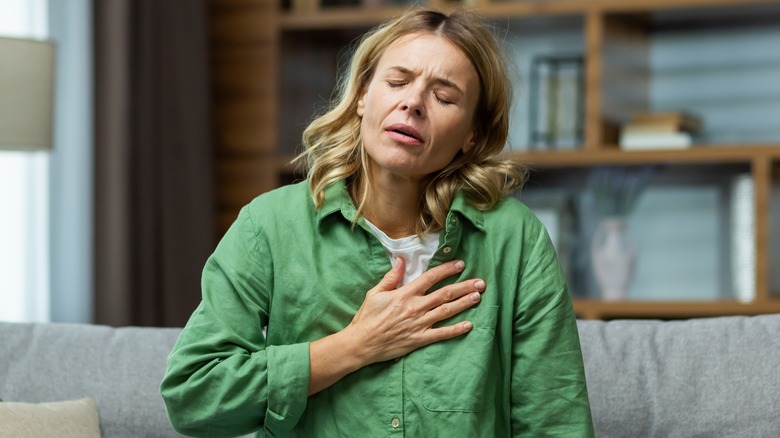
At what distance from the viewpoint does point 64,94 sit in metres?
2.95

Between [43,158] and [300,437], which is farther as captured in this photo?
[43,158]

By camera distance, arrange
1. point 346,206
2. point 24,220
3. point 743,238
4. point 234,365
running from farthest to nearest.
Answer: point 743,238 → point 24,220 → point 346,206 → point 234,365

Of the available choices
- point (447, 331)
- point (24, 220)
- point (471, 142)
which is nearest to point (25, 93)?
point (24, 220)

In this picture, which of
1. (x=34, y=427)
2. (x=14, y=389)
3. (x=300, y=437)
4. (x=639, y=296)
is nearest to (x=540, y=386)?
(x=300, y=437)

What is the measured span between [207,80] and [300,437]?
2087mm

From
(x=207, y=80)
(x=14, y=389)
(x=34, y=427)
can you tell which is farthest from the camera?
(x=207, y=80)

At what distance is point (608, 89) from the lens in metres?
3.29

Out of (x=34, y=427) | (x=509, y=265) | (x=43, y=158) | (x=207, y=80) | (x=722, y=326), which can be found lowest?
(x=34, y=427)

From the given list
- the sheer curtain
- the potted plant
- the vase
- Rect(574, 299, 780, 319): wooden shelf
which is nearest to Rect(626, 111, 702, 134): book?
the potted plant

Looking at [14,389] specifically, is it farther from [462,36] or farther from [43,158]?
[43,158]

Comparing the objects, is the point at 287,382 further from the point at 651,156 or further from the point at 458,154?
the point at 651,156

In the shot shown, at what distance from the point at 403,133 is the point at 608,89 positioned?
1944mm

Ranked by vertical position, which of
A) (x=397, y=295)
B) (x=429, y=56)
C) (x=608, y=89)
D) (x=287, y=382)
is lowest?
(x=287, y=382)

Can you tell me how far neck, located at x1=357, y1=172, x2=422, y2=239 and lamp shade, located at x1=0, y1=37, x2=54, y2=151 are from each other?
1128 mm
